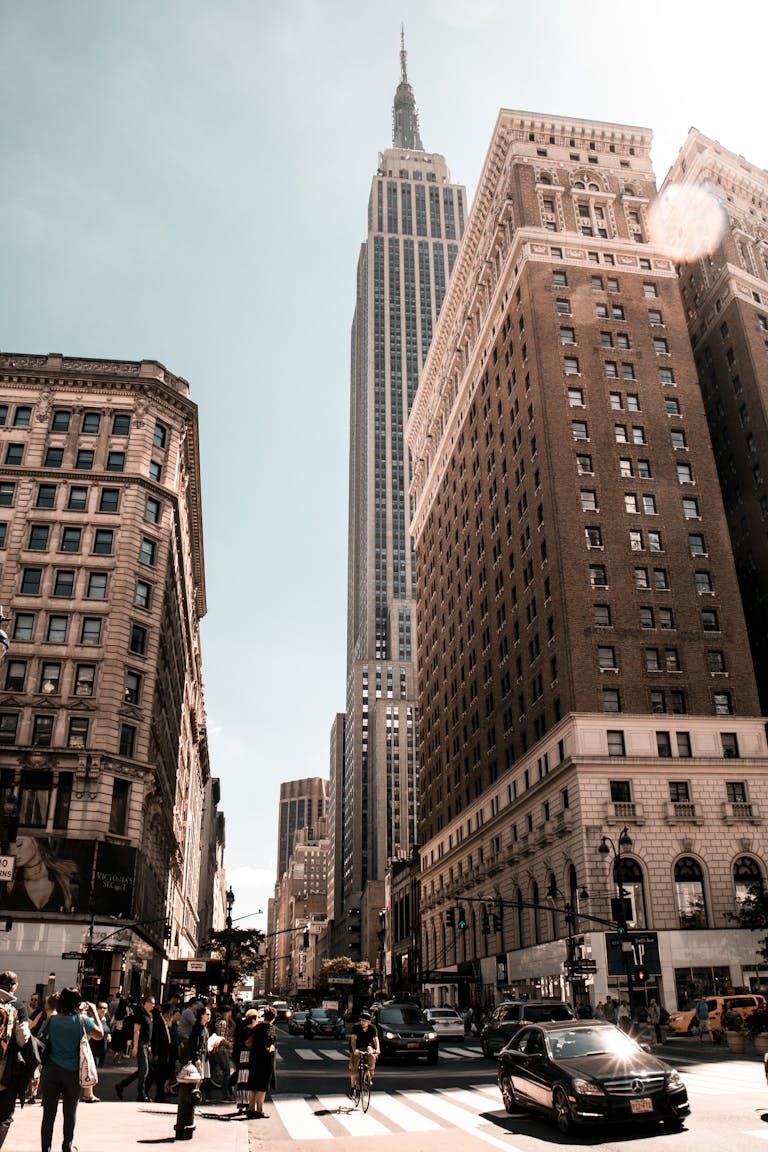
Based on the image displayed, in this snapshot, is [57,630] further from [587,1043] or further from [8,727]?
[587,1043]

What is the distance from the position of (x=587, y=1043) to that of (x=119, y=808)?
124 ft

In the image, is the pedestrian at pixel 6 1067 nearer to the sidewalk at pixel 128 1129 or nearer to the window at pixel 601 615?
the sidewalk at pixel 128 1129

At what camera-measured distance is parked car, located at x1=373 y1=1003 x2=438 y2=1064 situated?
1138 inches

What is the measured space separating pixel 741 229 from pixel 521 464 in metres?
35.3

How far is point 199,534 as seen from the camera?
7906cm

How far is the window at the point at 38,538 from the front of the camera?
175 ft

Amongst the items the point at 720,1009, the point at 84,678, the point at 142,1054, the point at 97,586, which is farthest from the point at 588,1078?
the point at 97,586

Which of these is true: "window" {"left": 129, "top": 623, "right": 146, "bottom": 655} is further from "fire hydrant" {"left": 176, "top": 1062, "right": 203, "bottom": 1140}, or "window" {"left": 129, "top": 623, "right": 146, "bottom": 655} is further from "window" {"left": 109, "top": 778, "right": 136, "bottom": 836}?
"fire hydrant" {"left": 176, "top": 1062, "right": 203, "bottom": 1140}

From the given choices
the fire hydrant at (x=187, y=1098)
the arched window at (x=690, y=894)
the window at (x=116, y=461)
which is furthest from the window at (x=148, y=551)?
the fire hydrant at (x=187, y=1098)

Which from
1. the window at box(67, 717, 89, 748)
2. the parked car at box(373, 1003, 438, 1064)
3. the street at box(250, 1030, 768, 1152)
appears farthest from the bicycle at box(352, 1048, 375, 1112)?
the window at box(67, 717, 89, 748)

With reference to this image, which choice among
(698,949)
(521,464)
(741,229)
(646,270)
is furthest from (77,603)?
(741,229)

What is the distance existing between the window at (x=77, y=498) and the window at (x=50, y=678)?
975 cm

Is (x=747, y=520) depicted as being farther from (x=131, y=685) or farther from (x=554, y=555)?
(x=131, y=685)

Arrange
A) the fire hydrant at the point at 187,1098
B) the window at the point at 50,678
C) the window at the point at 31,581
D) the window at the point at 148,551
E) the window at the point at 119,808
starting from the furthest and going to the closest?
the window at the point at 148,551 < the window at the point at 31,581 < the window at the point at 50,678 < the window at the point at 119,808 < the fire hydrant at the point at 187,1098
